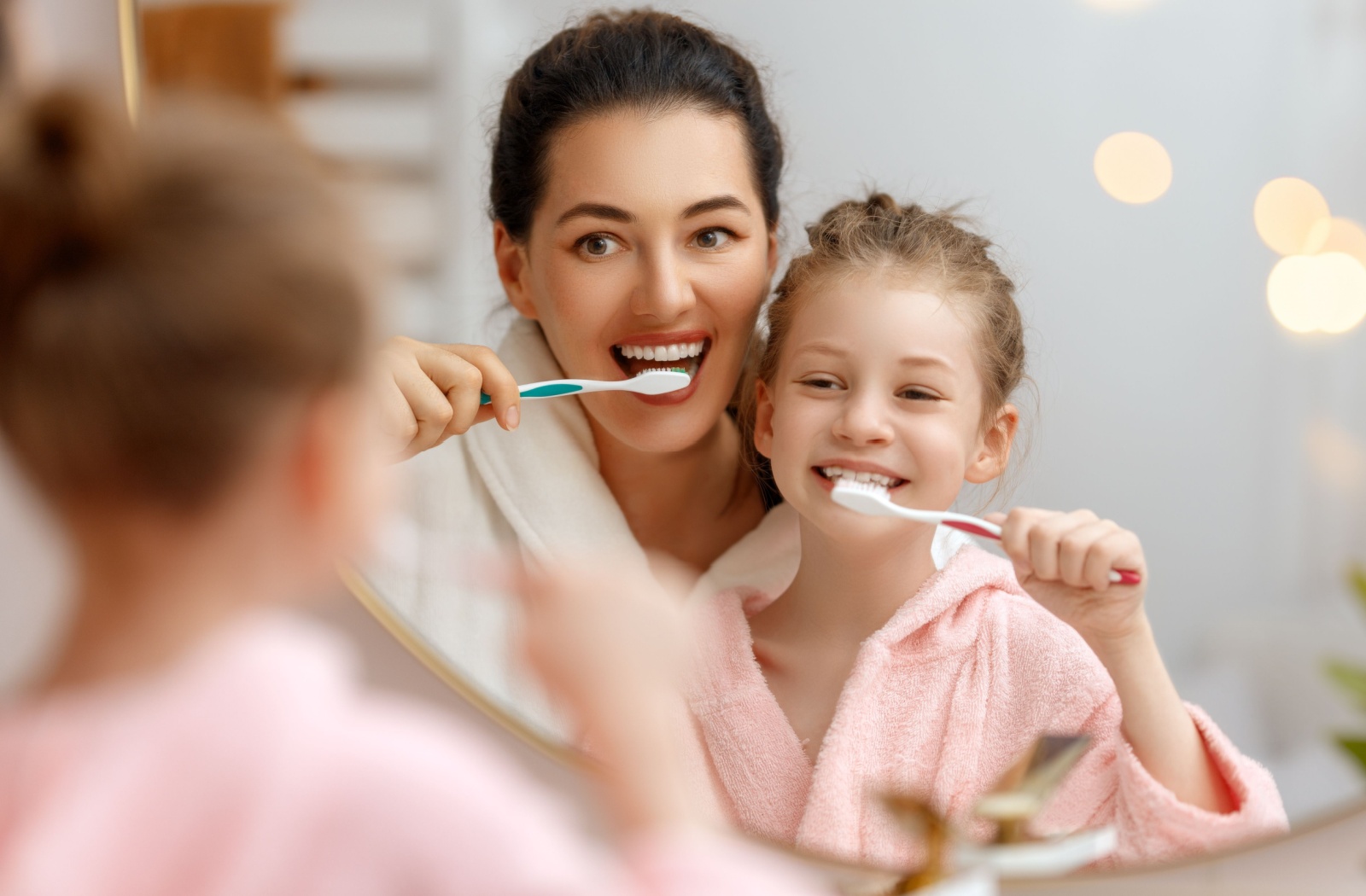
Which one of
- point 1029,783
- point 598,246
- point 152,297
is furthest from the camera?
point 598,246

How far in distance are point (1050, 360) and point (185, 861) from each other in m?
0.44

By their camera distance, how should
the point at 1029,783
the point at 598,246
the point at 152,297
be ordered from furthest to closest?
the point at 598,246 → the point at 1029,783 → the point at 152,297

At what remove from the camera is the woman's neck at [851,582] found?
0.60m

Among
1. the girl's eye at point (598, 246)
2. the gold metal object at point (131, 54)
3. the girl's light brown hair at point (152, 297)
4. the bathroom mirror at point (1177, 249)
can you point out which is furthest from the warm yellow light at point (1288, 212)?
the gold metal object at point (131, 54)

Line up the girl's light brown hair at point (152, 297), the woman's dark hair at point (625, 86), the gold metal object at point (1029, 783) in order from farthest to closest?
the woman's dark hair at point (625, 86) → the gold metal object at point (1029, 783) → the girl's light brown hair at point (152, 297)

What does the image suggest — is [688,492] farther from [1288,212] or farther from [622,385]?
[1288,212]

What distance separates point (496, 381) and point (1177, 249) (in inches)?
14.5

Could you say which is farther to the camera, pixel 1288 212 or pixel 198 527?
pixel 1288 212

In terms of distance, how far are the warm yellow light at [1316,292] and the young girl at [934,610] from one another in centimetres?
13

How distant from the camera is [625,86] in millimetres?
610

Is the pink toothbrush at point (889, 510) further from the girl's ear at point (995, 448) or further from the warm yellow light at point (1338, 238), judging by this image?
the warm yellow light at point (1338, 238)

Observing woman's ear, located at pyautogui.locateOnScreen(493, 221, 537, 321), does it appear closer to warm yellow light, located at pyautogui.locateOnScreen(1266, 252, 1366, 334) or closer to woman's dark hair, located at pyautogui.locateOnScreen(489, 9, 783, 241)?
woman's dark hair, located at pyautogui.locateOnScreen(489, 9, 783, 241)

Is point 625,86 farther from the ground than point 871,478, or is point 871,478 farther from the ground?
point 625,86

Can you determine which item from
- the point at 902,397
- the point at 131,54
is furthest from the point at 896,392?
the point at 131,54
